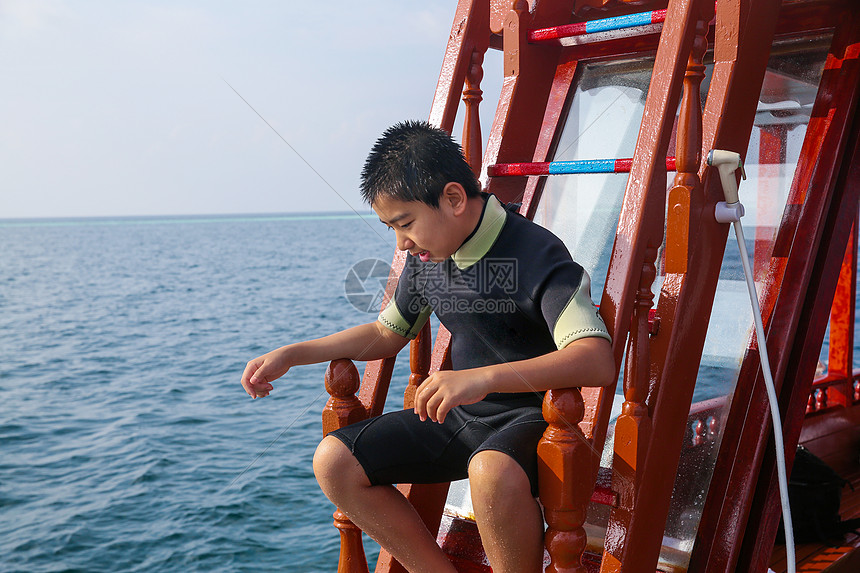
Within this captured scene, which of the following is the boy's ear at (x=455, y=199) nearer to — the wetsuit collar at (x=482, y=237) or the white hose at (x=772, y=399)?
the wetsuit collar at (x=482, y=237)

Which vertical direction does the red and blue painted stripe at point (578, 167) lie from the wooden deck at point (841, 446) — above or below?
above

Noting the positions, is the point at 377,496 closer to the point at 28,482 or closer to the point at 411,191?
the point at 411,191

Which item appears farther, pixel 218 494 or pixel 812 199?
pixel 218 494

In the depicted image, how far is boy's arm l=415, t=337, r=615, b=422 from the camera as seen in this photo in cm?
136

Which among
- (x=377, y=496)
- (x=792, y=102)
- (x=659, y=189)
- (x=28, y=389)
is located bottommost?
(x=28, y=389)

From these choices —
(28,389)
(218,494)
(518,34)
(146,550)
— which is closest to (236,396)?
(28,389)

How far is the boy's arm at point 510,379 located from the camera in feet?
4.46

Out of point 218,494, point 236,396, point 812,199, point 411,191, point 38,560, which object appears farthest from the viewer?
point 236,396

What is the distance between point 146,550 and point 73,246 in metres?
59.7

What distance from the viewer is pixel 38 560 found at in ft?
25.2

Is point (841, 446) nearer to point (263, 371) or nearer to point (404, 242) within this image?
point (404, 242)

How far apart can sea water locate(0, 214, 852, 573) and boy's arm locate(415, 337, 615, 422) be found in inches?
11.9

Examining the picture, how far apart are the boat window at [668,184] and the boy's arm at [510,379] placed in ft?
3.10

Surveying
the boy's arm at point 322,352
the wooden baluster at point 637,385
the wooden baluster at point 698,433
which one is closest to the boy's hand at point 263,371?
the boy's arm at point 322,352
